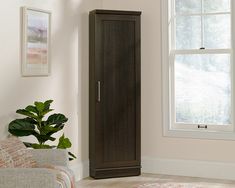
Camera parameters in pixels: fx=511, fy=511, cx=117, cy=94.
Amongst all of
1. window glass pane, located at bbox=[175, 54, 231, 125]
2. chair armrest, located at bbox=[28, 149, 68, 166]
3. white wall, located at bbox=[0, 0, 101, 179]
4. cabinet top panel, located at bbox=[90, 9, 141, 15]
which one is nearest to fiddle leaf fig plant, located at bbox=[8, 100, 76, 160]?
white wall, located at bbox=[0, 0, 101, 179]

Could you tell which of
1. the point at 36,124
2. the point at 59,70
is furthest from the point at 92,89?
the point at 36,124

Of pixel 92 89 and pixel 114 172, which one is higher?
pixel 92 89

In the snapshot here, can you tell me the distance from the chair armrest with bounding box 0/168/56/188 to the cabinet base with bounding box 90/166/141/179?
2637mm

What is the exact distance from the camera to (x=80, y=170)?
6129mm

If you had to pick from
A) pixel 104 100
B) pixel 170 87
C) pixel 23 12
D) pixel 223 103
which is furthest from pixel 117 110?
pixel 23 12

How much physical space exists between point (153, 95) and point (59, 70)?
1.36 meters

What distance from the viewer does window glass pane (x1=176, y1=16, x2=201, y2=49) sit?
6.29 m

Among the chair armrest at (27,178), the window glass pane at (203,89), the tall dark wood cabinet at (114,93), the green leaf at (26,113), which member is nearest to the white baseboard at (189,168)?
the tall dark wood cabinet at (114,93)

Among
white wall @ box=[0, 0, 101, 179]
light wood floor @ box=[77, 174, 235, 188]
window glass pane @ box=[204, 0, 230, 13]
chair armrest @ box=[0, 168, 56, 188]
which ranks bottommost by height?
light wood floor @ box=[77, 174, 235, 188]

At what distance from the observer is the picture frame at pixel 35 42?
505cm

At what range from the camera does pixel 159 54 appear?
21.1 ft

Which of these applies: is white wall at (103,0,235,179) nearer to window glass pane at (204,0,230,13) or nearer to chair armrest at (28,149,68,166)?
window glass pane at (204,0,230,13)

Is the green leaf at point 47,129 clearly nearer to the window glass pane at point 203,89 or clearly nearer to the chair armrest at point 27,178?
the chair armrest at point 27,178

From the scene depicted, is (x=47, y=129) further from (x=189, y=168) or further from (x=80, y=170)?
(x=189, y=168)
